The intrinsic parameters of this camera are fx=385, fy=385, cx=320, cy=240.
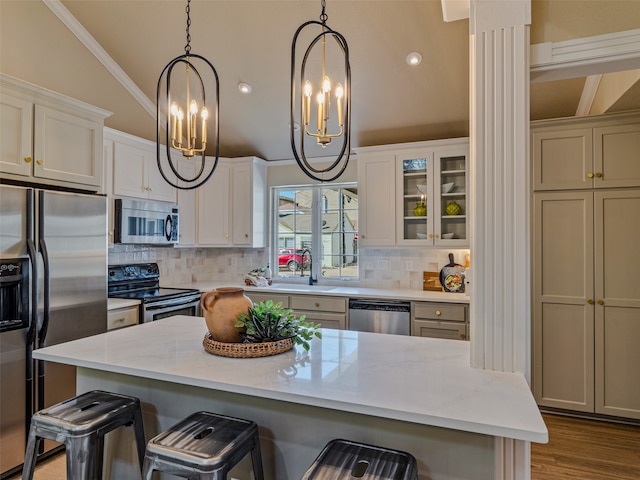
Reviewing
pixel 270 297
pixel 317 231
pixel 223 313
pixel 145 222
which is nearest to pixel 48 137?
pixel 145 222

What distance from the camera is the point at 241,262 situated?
4.82 meters

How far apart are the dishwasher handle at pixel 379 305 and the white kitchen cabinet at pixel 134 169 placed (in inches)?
86.7

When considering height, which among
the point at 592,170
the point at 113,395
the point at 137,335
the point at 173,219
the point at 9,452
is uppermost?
the point at 592,170

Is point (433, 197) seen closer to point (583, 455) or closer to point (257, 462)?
point (583, 455)

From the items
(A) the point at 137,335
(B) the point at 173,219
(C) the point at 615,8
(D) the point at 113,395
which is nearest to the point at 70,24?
(B) the point at 173,219

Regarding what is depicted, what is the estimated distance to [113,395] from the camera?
1.71 metres

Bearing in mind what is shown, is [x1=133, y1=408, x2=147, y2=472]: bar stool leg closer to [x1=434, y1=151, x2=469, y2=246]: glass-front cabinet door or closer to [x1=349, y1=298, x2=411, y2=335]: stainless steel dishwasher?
[x1=349, y1=298, x2=411, y2=335]: stainless steel dishwasher

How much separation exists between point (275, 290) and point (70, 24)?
9.52 feet

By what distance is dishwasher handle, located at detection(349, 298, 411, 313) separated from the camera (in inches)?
138

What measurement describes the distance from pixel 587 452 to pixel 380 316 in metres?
1.73

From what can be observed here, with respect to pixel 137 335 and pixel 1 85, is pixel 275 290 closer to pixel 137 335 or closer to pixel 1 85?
pixel 137 335

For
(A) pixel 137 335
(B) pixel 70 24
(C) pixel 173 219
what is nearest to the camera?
(A) pixel 137 335

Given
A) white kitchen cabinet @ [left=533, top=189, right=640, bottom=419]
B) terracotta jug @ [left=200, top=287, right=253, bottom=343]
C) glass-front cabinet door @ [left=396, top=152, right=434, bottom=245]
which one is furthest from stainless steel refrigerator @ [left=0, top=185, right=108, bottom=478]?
white kitchen cabinet @ [left=533, top=189, right=640, bottom=419]

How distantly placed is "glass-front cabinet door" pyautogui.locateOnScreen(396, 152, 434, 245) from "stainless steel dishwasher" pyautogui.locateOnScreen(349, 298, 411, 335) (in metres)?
0.66
